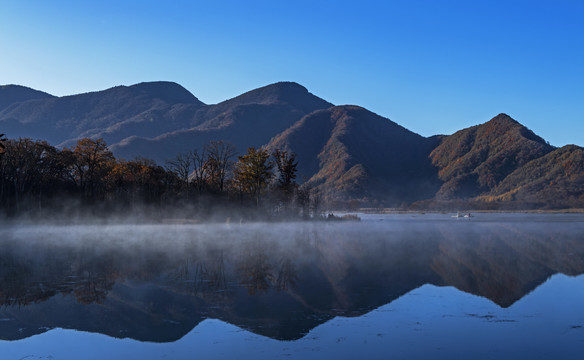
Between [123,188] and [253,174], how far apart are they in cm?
2359

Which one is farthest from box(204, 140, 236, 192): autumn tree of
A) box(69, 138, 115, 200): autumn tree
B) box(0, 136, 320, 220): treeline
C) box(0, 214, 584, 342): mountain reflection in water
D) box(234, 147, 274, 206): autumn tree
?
box(0, 214, 584, 342): mountain reflection in water

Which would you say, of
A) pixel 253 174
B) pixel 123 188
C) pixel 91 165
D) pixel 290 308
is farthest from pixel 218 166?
pixel 290 308

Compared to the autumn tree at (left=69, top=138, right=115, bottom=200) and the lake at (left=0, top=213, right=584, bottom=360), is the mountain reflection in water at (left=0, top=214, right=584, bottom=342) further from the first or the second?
the autumn tree at (left=69, top=138, right=115, bottom=200)

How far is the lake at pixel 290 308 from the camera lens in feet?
36.4

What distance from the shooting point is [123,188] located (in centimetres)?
9200

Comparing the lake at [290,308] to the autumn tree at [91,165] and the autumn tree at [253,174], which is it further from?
the autumn tree at [253,174]

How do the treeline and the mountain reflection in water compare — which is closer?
the mountain reflection in water

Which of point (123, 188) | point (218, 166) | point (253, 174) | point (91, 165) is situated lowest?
point (123, 188)

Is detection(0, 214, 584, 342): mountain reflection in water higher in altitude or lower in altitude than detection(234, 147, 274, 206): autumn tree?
lower

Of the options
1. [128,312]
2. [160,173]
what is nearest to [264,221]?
[160,173]

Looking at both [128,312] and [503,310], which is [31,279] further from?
[503,310]

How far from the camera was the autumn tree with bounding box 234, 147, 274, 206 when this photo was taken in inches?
3575

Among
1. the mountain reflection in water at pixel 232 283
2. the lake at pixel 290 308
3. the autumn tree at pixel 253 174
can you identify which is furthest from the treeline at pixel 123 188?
the lake at pixel 290 308

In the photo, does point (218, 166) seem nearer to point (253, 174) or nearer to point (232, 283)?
point (253, 174)
